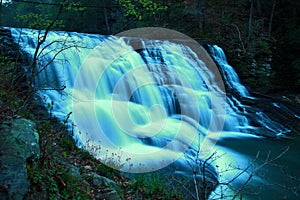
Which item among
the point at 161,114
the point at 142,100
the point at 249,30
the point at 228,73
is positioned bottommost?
the point at 161,114

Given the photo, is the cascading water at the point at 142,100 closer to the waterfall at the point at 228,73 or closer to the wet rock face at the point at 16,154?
the waterfall at the point at 228,73

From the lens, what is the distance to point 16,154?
264cm

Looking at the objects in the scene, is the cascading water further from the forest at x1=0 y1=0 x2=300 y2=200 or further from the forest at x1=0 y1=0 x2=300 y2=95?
the forest at x1=0 y1=0 x2=300 y2=95

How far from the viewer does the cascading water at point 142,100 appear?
236 inches

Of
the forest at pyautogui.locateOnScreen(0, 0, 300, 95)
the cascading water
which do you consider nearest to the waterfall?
the cascading water

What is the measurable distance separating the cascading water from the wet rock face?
143 cm

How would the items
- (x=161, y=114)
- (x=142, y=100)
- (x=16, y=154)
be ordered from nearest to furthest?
1. (x=16, y=154)
2. (x=161, y=114)
3. (x=142, y=100)

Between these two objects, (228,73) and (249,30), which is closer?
(228,73)

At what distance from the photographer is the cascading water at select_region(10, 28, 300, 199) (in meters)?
6.00

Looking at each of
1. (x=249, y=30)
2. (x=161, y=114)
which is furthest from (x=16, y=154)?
(x=249, y=30)

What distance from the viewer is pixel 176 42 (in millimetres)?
14086

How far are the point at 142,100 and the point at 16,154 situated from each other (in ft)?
22.3

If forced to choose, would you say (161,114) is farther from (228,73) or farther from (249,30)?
(249,30)

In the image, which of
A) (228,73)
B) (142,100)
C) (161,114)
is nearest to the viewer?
(161,114)
